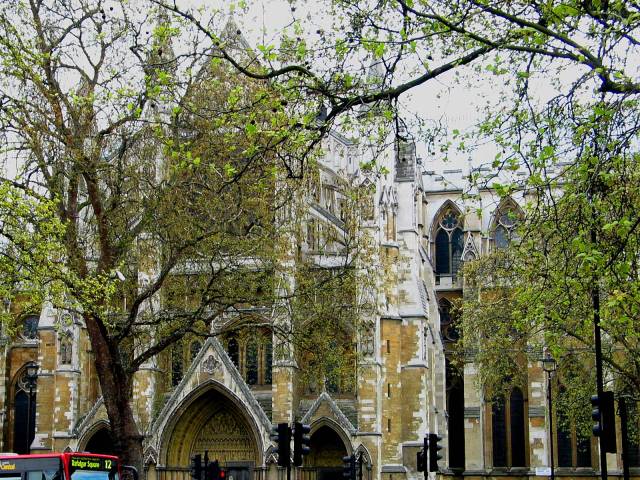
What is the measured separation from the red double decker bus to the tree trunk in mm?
819

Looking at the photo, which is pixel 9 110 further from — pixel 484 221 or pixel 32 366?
pixel 484 221

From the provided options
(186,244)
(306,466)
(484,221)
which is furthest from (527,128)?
(484,221)

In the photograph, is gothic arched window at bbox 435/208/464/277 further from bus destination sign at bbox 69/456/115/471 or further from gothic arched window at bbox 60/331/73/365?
bus destination sign at bbox 69/456/115/471

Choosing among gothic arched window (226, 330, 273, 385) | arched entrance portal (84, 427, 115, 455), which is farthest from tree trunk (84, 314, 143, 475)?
arched entrance portal (84, 427, 115, 455)

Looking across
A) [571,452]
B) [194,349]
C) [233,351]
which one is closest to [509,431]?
[571,452]

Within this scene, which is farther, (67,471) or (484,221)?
(484,221)

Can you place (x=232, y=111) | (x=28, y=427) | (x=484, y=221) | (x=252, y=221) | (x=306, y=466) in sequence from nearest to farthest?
(x=232, y=111), (x=252, y=221), (x=306, y=466), (x=28, y=427), (x=484, y=221)

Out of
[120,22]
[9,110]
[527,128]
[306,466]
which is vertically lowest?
[306,466]

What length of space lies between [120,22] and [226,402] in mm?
18869

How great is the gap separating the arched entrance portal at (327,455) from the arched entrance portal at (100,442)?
7438mm

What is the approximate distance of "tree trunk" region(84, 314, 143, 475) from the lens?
2217 cm

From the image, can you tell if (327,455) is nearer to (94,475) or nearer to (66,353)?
(66,353)

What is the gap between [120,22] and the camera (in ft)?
73.3

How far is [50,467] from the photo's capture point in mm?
20812
